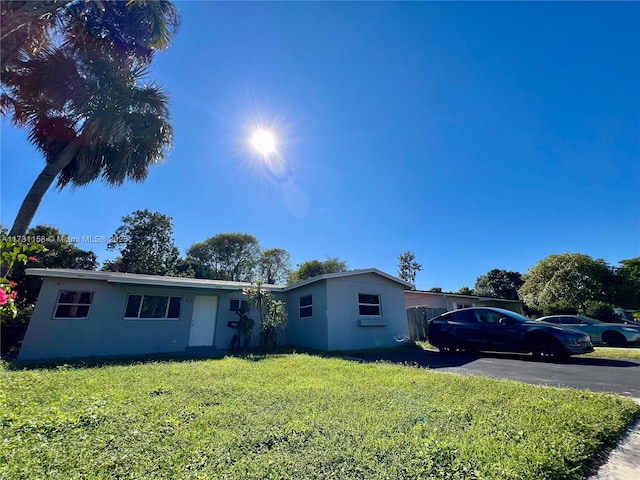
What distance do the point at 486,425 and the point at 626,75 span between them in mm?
9927

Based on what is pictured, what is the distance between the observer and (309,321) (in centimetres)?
1207

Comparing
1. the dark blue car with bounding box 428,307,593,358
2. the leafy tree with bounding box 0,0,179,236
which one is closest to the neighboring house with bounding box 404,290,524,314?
the dark blue car with bounding box 428,307,593,358

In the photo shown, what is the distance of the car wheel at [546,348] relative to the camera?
24.1 ft

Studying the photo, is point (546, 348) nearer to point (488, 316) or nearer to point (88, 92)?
point (488, 316)

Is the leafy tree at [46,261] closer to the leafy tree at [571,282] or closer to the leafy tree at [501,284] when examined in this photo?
the leafy tree at [571,282]

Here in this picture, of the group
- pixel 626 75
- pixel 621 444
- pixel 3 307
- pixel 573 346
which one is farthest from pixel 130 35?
pixel 573 346

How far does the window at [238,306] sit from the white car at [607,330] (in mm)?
11757

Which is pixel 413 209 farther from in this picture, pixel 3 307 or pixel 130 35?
pixel 3 307

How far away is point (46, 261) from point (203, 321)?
37.2ft

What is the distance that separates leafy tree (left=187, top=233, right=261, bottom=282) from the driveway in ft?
92.1

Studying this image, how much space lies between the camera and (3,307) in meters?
2.32

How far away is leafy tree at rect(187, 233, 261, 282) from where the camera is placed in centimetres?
3288

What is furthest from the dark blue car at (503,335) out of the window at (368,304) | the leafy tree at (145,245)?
the leafy tree at (145,245)

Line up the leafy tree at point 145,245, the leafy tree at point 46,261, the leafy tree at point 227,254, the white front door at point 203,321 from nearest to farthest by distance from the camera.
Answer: the white front door at point 203,321, the leafy tree at point 46,261, the leafy tree at point 145,245, the leafy tree at point 227,254
